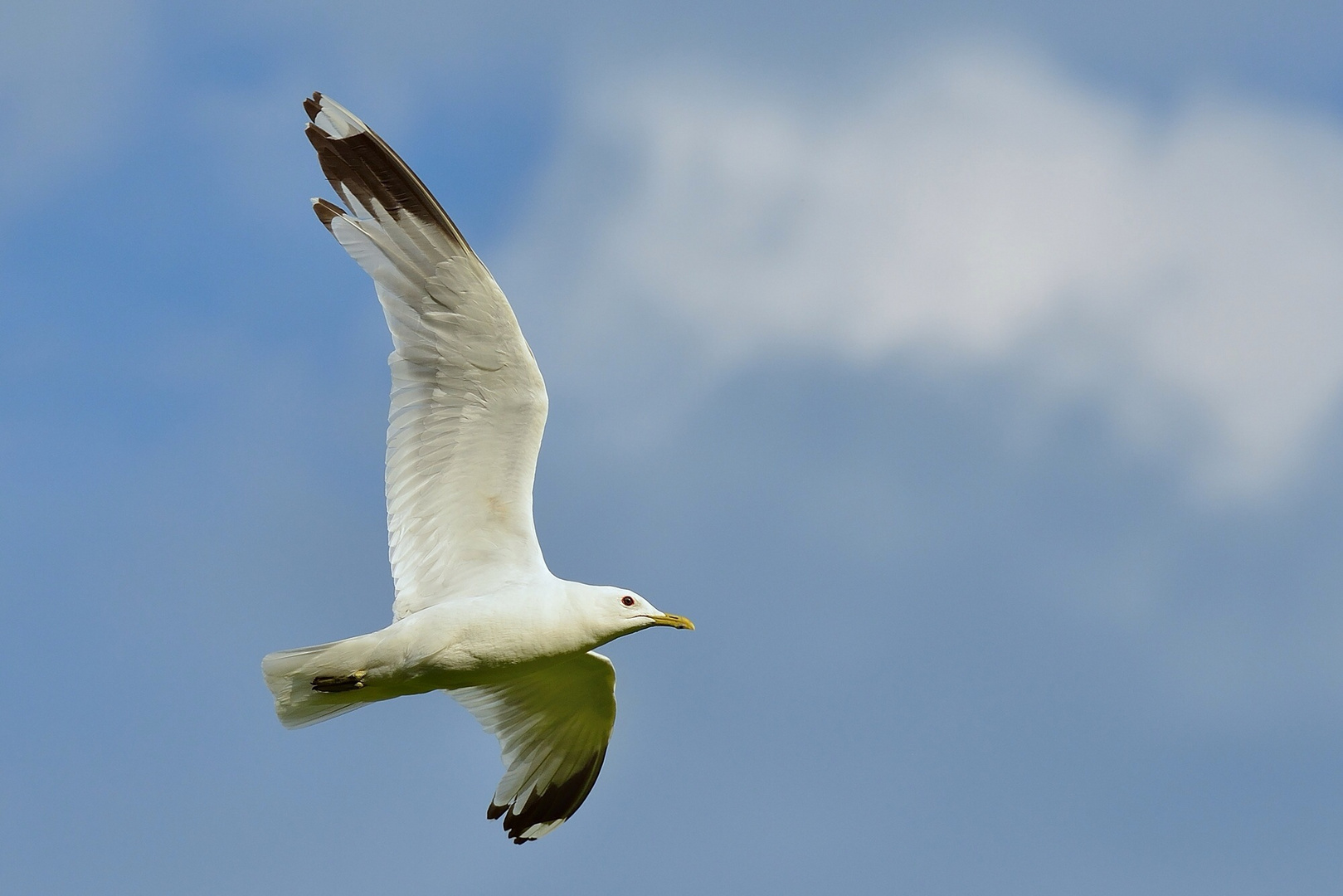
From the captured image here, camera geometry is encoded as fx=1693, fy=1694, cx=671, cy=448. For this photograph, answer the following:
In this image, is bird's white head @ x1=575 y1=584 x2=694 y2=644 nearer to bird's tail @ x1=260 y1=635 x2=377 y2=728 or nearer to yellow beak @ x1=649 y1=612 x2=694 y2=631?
yellow beak @ x1=649 y1=612 x2=694 y2=631

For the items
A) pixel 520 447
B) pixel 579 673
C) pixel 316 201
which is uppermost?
pixel 316 201

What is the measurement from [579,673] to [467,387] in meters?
2.67

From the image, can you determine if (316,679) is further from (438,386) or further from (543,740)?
(543,740)

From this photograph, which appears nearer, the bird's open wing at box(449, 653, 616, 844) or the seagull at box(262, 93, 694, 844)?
the seagull at box(262, 93, 694, 844)

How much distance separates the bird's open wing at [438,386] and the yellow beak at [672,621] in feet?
3.39

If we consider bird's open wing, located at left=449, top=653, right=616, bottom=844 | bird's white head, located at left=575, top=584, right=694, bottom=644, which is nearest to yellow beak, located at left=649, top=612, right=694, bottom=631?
bird's white head, located at left=575, top=584, right=694, bottom=644

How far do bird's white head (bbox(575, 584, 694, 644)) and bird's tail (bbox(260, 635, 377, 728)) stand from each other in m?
1.68

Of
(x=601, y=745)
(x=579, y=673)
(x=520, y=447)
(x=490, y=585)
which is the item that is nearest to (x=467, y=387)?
(x=520, y=447)

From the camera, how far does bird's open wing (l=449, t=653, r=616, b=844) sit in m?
14.4

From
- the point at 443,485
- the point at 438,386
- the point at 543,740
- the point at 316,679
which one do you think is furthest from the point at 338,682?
the point at 543,740

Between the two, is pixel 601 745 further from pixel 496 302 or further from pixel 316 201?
pixel 316 201

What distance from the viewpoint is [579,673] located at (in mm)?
13984

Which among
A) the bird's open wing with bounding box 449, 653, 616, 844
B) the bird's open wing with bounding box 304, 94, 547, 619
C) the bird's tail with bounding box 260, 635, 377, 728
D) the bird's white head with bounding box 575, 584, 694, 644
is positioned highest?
the bird's open wing with bounding box 304, 94, 547, 619

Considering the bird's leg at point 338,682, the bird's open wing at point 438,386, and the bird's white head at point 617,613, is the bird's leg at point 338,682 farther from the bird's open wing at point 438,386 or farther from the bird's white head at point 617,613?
the bird's white head at point 617,613
